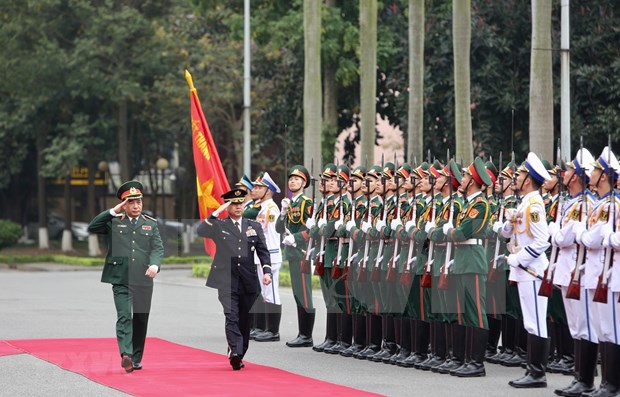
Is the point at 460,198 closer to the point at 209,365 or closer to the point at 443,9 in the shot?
the point at 209,365

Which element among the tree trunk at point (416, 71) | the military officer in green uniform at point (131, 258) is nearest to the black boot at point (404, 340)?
the military officer in green uniform at point (131, 258)

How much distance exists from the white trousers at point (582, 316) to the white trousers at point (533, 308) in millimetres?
495

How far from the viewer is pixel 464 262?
13.9m

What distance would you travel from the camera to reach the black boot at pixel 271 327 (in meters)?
18.1

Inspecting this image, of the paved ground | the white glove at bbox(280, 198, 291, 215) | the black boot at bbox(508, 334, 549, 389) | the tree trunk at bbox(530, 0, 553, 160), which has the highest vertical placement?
the tree trunk at bbox(530, 0, 553, 160)

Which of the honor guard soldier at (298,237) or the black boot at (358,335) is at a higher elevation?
the honor guard soldier at (298,237)

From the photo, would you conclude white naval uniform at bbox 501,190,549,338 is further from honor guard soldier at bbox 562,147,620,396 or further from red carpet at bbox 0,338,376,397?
red carpet at bbox 0,338,376,397

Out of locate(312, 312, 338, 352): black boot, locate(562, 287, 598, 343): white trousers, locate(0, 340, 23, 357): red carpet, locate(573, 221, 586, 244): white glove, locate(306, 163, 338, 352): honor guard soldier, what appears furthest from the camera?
locate(312, 312, 338, 352): black boot

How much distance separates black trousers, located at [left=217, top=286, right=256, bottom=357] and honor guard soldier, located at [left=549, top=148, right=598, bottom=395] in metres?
3.49

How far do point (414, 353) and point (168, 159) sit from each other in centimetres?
4279

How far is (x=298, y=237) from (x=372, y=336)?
1.71 metres

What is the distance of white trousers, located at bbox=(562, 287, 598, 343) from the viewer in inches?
484

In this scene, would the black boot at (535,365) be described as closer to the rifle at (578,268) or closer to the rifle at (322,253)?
the rifle at (578,268)

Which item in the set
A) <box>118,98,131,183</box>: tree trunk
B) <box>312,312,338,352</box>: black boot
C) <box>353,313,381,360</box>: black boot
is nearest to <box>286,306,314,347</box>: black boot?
<box>312,312,338,352</box>: black boot
